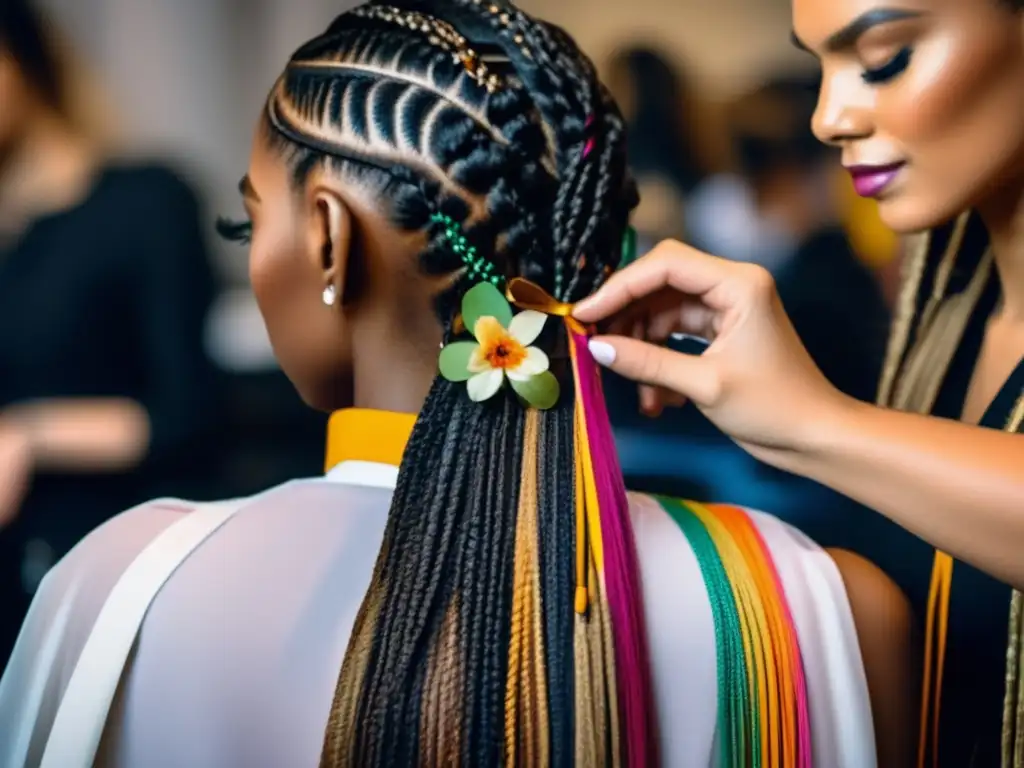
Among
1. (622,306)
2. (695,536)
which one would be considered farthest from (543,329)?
(695,536)

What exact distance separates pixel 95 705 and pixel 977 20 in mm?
640

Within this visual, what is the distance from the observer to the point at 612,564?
1.63ft

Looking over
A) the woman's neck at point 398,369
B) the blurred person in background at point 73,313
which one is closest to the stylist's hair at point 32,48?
the blurred person in background at point 73,313

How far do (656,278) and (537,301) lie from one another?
0.07m

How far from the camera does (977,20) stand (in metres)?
0.52

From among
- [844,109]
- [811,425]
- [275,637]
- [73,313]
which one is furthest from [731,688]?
[73,313]

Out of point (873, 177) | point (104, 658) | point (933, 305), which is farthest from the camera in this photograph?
point (933, 305)

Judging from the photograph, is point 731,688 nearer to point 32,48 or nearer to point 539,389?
point 539,389

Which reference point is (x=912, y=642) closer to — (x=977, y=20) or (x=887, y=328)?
(x=887, y=328)

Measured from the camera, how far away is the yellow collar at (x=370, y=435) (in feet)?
1.80

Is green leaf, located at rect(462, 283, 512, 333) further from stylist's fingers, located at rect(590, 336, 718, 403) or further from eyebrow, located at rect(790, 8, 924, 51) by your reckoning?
eyebrow, located at rect(790, 8, 924, 51)

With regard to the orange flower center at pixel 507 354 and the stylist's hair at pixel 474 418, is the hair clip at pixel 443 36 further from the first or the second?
the orange flower center at pixel 507 354

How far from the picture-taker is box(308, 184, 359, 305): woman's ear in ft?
1.73

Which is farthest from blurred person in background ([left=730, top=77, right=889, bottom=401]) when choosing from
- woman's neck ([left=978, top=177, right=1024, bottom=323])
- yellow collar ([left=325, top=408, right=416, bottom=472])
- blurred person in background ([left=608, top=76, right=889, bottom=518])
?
yellow collar ([left=325, top=408, right=416, bottom=472])
